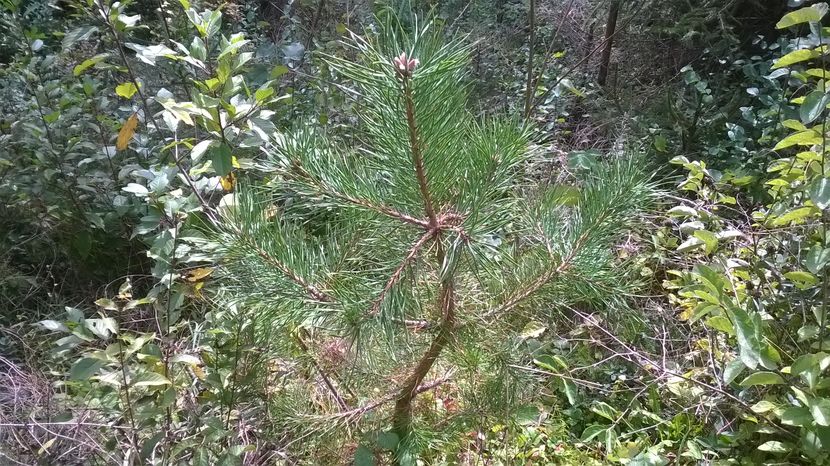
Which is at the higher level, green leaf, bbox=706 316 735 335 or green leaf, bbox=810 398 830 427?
green leaf, bbox=706 316 735 335

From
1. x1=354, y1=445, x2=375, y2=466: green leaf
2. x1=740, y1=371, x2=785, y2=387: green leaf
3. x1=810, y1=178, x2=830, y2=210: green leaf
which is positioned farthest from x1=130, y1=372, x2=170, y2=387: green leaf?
x1=810, y1=178, x2=830, y2=210: green leaf

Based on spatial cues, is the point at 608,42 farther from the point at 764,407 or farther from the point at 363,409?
the point at 363,409

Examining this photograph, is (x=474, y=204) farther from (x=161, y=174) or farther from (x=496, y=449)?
(x=496, y=449)

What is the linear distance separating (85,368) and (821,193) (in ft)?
4.92

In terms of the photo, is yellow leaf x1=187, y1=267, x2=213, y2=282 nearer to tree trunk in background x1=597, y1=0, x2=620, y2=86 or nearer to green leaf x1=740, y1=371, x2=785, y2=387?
green leaf x1=740, y1=371, x2=785, y2=387

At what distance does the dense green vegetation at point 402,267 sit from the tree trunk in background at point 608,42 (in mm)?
487

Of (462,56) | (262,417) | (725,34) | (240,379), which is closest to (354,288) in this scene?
(462,56)

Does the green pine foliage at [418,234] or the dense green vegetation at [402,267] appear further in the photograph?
the dense green vegetation at [402,267]

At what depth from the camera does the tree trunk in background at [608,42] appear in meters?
3.10

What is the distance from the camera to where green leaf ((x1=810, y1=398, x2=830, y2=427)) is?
1117 mm

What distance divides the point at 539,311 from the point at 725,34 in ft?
7.24

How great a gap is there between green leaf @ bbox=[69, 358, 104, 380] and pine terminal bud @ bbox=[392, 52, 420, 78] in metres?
0.89

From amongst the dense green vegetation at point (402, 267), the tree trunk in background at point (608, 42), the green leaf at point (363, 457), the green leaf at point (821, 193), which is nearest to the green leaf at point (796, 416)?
the dense green vegetation at point (402, 267)

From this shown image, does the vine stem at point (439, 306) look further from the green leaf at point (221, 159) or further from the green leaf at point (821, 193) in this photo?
the green leaf at point (821, 193)
